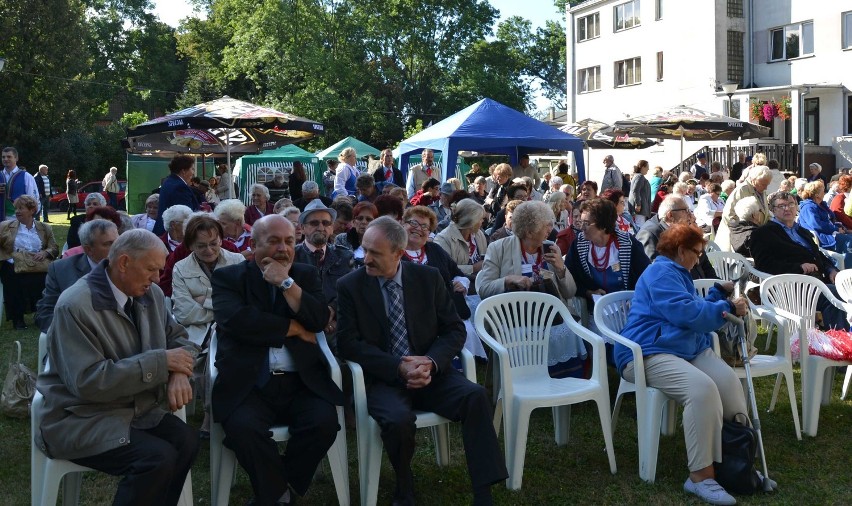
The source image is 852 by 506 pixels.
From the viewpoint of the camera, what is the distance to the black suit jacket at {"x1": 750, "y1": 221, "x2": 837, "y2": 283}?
24.0 ft

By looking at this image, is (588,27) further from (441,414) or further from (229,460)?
(229,460)

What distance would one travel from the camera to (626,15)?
34.0m

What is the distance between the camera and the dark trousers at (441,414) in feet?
13.3

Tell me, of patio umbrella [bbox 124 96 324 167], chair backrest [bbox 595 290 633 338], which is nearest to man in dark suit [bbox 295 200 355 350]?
chair backrest [bbox 595 290 633 338]

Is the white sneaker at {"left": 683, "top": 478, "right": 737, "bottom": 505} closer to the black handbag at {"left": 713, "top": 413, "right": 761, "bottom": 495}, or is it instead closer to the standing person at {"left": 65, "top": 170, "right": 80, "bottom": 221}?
the black handbag at {"left": 713, "top": 413, "right": 761, "bottom": 495}

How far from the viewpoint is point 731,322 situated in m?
4.74

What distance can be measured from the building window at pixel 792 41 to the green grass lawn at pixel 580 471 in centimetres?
2528

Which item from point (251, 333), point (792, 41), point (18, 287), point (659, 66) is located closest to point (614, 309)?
point (251, 333)

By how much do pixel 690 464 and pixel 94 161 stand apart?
1407 inches

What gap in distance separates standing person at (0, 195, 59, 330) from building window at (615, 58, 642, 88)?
92.6 feet

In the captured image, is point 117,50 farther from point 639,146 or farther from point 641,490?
point 641,490

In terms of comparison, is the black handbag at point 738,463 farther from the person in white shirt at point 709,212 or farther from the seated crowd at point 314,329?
the person in white shirt at point 709,212

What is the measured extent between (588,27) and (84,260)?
3424 centimetres

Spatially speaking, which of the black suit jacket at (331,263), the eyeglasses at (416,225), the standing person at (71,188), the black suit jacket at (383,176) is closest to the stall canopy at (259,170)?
the standing person at (71,188)
